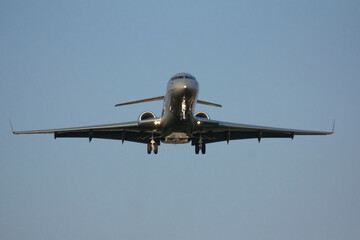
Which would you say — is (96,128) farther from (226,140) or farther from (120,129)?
(226,140)

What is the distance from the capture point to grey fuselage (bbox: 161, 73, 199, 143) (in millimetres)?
26188

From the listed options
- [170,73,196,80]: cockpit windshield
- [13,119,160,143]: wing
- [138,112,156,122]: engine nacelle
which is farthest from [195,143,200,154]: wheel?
[170,73,196,80]: cockpit windshield

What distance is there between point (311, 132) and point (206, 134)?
5866 millimetres

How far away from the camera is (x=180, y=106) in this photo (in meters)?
26.6

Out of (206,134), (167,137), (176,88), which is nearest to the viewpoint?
(176,88)

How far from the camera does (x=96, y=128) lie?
98.5ft

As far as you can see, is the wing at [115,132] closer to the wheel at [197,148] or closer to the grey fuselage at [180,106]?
the grey fuselage at [180,106]

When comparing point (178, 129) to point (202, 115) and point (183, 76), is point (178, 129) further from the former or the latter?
point (183, 76)

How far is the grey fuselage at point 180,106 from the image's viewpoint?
85.9 ft

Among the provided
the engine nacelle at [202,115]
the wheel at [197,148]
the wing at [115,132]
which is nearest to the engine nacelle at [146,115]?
the wing at [115,132]

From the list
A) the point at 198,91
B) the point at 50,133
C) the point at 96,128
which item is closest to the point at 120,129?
the point at 96,128

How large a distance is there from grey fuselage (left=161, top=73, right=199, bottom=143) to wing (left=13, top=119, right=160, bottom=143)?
1015mm

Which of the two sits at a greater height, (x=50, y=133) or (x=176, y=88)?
(x=176, y=88)

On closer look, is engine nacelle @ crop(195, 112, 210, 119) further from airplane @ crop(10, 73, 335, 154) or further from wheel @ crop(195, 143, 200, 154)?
wheel @ crop(195, 143, 200, 154)
